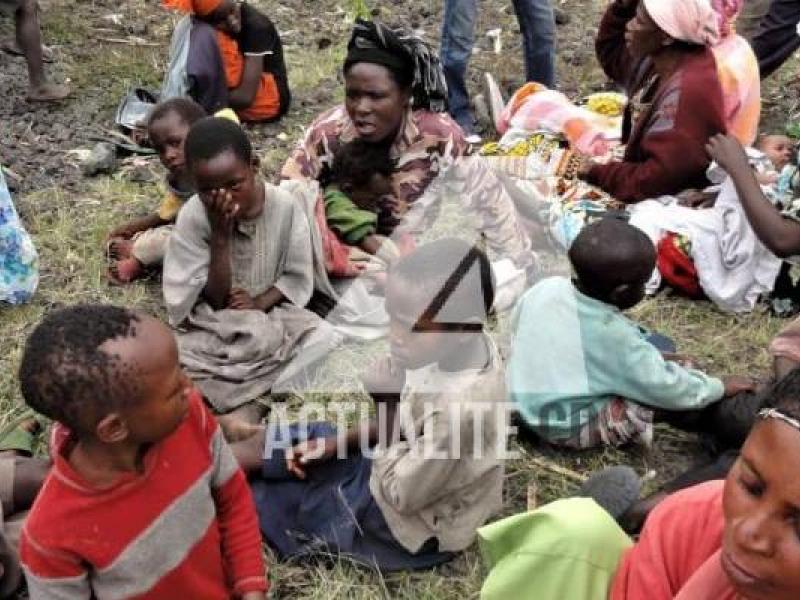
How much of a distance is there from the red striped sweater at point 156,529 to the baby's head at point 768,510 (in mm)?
1071

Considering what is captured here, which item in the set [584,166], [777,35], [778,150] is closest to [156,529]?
[584,166]

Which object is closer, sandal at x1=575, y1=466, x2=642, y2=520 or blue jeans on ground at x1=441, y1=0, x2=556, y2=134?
sandal at x1=575, y1=466, x2=642, y2=520

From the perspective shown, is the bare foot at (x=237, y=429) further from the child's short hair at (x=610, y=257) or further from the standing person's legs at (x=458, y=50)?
the standing person's legs at (x=458, y=50)

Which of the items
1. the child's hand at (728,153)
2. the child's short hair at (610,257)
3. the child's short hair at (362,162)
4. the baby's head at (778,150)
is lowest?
the child's short hair at (362,162)

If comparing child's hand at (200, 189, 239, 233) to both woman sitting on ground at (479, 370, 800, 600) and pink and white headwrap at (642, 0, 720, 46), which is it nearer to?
woman sitting on ground at (479, 370, 800, 600)

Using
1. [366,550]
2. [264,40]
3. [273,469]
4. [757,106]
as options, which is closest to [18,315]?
[273,469]

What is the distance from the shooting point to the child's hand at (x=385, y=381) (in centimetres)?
239

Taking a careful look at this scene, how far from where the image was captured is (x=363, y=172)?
370 cm

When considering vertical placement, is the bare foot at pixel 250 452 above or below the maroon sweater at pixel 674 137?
below

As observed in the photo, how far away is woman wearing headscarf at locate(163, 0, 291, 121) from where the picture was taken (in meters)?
4.67

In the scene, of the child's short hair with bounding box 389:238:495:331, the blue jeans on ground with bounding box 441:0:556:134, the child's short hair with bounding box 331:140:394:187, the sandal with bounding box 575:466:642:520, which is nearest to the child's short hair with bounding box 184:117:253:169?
the child's short hair with bounding box 331:140:394:187

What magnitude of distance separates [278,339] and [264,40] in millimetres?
2312

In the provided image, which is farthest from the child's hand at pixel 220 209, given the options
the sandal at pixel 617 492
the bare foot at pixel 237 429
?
the sandal at pixel 617 492

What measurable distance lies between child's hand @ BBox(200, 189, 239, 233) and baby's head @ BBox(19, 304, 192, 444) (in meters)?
1.26
